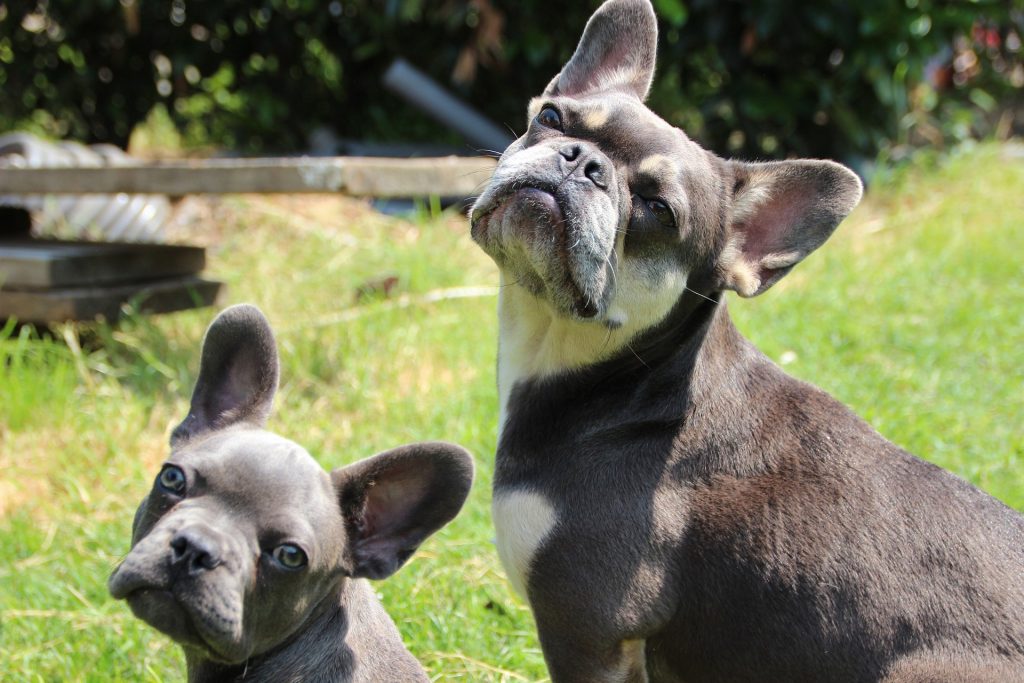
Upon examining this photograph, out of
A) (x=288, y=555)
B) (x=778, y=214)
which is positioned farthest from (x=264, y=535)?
(x=778, y=214)

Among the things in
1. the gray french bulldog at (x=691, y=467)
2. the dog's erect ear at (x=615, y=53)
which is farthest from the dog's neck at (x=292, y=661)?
the dog's erect ear at (x=615, y=53)

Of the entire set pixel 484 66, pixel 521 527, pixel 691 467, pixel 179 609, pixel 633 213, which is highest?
pixel 633 213

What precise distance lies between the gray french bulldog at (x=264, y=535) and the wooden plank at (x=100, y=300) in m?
3.69

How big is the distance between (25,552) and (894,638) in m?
3.77

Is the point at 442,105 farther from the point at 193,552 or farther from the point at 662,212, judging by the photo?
the point at 193,552

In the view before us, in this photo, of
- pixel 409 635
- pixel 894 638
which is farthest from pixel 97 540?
pixel 894 638

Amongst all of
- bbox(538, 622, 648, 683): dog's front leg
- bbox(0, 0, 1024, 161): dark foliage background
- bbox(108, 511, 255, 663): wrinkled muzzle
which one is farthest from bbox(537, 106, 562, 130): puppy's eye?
bbox(0, 0, 1024, 161): dark foliage background

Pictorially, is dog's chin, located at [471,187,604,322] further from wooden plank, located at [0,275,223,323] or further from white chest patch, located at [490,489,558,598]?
wooden plank, located at [0,275,223,323]

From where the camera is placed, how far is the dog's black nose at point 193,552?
3.14m

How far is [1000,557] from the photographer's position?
357cm

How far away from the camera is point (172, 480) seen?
11.4ft

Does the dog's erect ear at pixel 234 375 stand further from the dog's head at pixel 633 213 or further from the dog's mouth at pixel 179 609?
the dog's head at pixel 633 213

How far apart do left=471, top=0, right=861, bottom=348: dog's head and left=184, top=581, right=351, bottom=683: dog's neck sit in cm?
127

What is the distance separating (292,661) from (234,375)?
95 centimetres
